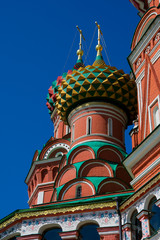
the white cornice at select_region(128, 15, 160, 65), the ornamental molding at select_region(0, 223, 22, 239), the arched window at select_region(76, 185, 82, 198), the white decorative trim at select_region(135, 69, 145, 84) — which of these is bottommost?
the ornamental molding at select_region(0, 223, 22, 239)

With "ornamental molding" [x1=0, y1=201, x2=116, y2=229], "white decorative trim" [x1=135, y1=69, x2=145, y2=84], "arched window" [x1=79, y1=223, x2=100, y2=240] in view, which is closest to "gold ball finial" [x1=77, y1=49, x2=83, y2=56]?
"white decorative trim" [x1=135, y1=69, x2=145, y2=84]

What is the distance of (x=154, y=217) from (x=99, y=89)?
28.0 feet

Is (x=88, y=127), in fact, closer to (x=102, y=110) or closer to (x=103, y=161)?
(x=102, y=110)

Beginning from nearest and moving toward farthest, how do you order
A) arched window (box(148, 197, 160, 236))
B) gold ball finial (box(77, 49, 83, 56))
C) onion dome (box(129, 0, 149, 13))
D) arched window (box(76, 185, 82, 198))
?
arched window (box(148, 197, 160, 236)) < arched window (box(76, 185, 82, 198)) < onion dome (box(129, 0, 149, 13)) < gold ball finial (box(77, 49, 83, 56))

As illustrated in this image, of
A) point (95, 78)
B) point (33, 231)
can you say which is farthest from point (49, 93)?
point (33, 231)

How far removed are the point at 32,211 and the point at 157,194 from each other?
314 cm

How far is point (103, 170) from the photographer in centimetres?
1535

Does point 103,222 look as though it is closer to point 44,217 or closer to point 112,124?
point 44,217

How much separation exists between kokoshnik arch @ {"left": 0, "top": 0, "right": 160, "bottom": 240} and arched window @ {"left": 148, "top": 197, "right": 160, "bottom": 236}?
0.07 ft

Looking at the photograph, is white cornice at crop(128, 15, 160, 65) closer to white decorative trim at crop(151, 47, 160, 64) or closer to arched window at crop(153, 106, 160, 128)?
white decorative trim at crop(151, 47, 160, 64)

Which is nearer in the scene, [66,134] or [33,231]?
[33,231]

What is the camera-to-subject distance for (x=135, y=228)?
31.8ft

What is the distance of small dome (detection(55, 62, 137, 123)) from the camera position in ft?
56.4

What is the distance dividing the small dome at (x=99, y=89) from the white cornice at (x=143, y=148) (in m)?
6.47
